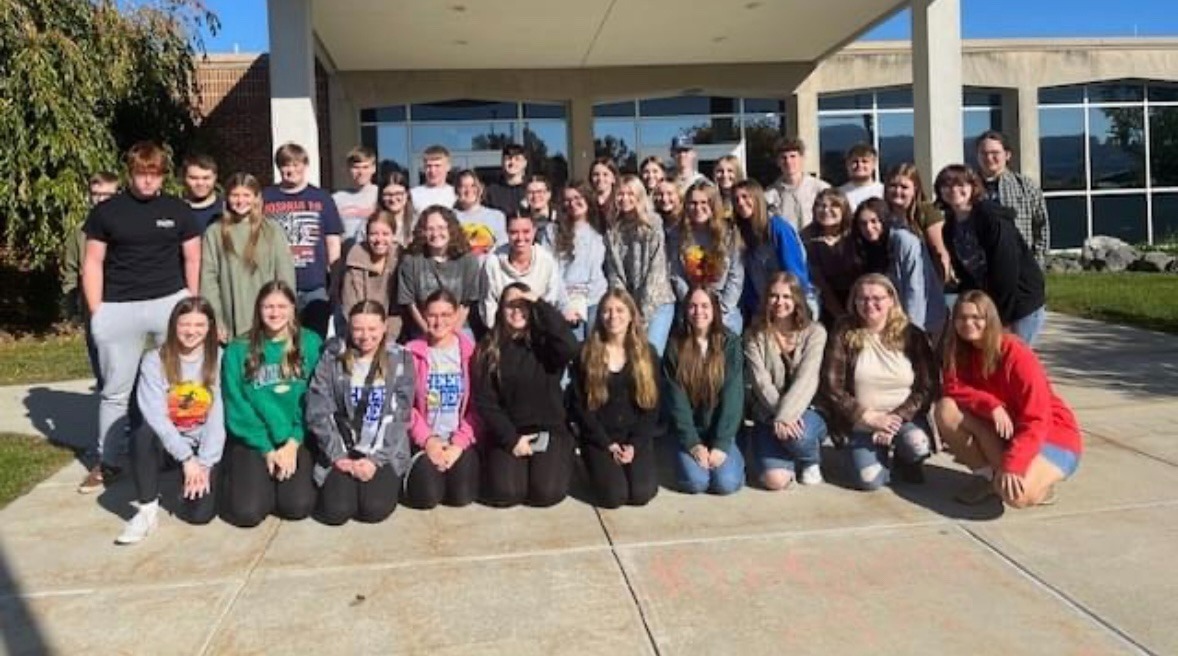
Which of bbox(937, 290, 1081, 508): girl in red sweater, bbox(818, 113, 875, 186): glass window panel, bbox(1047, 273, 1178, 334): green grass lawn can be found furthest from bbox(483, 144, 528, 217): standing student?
bbox(818, 113, 875, 186): glass window panel

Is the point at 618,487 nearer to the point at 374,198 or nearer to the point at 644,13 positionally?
the point at 374,198

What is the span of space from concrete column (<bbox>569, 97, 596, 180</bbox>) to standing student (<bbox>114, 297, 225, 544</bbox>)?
1663 cm

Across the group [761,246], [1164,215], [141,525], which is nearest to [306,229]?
[141,525]

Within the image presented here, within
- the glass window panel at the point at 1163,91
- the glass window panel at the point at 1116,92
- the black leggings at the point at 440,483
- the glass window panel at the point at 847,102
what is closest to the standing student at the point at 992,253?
the black leggings at the point at 440,483

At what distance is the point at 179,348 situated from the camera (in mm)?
5227

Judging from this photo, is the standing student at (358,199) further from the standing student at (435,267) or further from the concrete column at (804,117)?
the concrete column at (804,117)

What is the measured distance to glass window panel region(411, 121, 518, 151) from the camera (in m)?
21.8

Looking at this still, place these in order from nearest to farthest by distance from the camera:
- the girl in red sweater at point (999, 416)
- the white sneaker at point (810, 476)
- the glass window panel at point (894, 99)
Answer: the girl in red sweater at point (999, 416) < the white sneaker at point (810, 476) < the glass window panel at point (894, 99)

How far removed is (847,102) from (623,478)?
19638 millimetres

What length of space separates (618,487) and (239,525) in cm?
186

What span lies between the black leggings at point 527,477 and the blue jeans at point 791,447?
1036 mm

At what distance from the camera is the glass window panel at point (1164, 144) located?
2403cm

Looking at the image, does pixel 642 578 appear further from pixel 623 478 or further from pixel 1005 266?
pixel 1005 266

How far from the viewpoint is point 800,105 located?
871 inches
